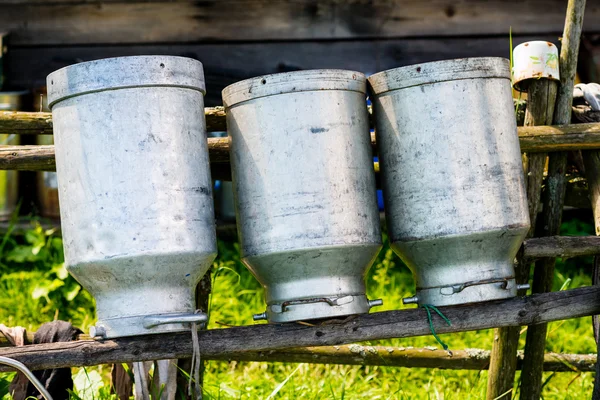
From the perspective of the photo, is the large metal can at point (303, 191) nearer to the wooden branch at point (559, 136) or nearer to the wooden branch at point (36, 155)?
the wooden branch at point (36, 155)

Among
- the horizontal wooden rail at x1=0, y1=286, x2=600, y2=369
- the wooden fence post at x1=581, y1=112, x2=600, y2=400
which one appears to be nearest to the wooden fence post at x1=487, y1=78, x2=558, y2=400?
the wooden fence post at x1=581, y1=112, x2=600, y2=400

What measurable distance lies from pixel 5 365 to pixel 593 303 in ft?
5.30

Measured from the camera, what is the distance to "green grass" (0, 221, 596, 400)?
338 centimetres

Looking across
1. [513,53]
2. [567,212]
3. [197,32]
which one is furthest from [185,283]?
[567,212]

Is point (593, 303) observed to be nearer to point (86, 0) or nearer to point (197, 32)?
point (197, 32)

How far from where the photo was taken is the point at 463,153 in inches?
90.7

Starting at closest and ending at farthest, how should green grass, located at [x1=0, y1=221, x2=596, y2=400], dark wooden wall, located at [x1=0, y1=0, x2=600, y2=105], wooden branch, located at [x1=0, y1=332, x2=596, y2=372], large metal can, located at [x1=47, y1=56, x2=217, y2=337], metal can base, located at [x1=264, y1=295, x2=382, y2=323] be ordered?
large metal can, located at [x1=47, y1=56, x2=217, y2=337]
metal can base, located at [x1=264, y1=295, x2=382, y2=323]
wooden branch, located at [x1=0, y1=332, x2=596, y2=372]
green grass, located at [x1=0, y1=221, x2=596, y2=400]
dark wooden wall, located at [x1=0, y1=0, x2=600, y2=105]

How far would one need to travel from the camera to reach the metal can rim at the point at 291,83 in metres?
2.24

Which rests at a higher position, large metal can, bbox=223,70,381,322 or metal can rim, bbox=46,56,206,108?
metal can rim, bbox=46,56,206,108

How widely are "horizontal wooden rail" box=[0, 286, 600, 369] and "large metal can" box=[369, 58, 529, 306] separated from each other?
93 millimetres

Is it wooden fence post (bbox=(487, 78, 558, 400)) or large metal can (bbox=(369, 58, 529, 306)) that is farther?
wooden fence post (bbox=(487, 78, 558, 400))

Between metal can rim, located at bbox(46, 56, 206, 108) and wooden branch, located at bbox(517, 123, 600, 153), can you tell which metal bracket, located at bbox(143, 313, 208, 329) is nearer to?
metal can rim, located at bbox(46, 56, 206, 108)

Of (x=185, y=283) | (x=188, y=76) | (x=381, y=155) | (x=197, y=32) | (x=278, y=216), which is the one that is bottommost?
(x=185, y=283)

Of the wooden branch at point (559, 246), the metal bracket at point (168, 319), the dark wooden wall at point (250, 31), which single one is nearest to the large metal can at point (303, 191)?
the metal bracket at point (168, 319)
